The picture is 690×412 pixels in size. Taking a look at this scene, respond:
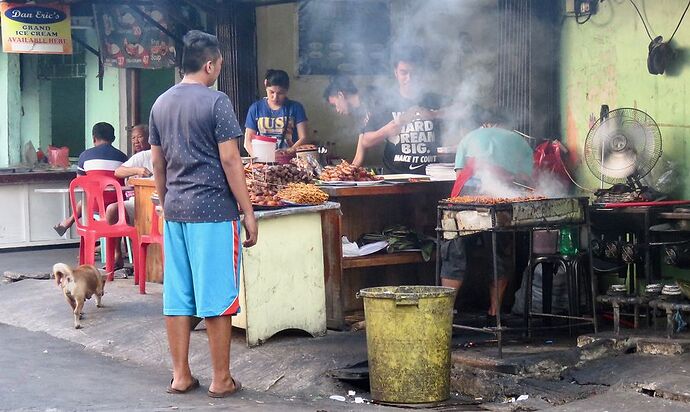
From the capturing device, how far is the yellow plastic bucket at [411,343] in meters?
7.05

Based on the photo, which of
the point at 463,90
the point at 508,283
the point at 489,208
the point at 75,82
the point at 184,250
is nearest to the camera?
the point at 184,250

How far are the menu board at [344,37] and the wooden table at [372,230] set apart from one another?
337 centimetres

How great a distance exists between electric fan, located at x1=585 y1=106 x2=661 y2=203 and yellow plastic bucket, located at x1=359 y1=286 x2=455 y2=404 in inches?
98.7

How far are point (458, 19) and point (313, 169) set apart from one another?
240 cm

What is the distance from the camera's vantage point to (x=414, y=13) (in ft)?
40.3

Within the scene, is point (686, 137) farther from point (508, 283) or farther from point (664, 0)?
point (508, 283)

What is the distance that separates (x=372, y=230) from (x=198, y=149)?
339 cm

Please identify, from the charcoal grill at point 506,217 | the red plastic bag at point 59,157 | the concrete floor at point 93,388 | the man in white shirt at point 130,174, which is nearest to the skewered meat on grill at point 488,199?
the charcoal grill at point 506,217

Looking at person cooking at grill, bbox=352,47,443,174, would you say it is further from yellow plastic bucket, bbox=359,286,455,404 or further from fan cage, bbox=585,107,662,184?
yellow plastic bucket, bbox=359,286,455,404

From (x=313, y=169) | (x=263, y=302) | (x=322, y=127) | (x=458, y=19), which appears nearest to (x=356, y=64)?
(x=322, y=127)

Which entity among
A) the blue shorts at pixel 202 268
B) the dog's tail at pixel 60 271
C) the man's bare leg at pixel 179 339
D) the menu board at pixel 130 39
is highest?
the menu board at pixel 130 39

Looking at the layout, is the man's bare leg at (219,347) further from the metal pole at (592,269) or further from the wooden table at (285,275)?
the metal pole at (592,269)

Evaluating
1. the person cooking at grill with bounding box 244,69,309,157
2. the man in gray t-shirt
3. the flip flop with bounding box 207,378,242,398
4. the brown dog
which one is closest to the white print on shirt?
the person cooking at grill with bounding box 244,69,309,157

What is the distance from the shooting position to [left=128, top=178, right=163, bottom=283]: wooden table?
11.5 meters
